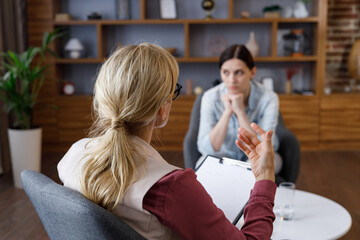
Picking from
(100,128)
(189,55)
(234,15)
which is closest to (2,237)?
(100,128)

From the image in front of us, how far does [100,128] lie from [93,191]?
0.21 metres

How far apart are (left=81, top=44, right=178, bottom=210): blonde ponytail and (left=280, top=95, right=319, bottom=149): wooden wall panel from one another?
11.9ft

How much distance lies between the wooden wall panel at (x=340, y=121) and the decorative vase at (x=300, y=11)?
866 millimetres

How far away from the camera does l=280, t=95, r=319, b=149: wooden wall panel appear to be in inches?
175

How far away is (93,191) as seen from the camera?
974mm

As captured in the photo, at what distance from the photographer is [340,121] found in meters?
4.47

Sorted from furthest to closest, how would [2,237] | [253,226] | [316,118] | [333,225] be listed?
[316,118]
[2,237]
[333,225]
[253,226]

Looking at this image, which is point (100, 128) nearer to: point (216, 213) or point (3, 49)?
point (216, 213)

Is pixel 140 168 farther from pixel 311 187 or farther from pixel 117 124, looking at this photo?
pixel 311 187

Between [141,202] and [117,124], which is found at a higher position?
[117,124]

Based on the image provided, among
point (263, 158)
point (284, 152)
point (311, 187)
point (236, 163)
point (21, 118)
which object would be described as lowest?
point (311, 187)

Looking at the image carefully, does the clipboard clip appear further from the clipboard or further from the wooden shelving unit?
the wooden shelving unit

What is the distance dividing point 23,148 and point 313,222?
2414mm

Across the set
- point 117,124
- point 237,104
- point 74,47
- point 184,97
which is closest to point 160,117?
point 117,124
